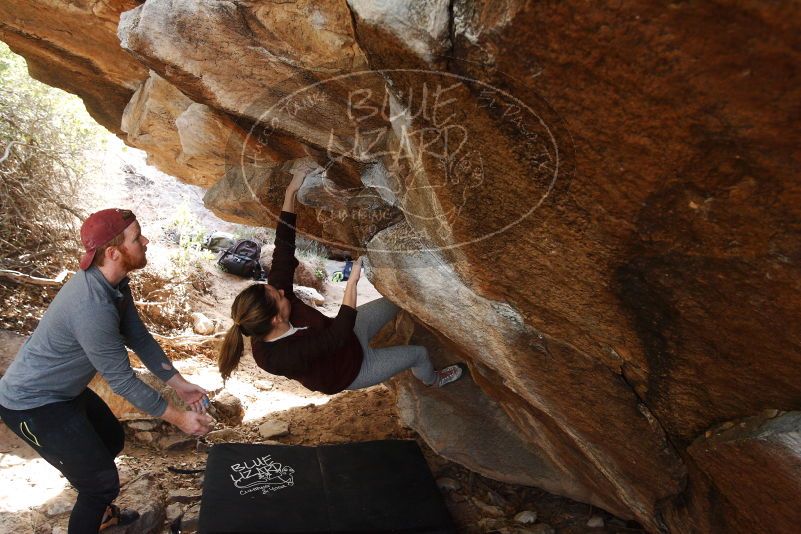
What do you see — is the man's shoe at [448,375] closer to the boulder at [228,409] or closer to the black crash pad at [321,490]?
the black crash pad at [321,490]

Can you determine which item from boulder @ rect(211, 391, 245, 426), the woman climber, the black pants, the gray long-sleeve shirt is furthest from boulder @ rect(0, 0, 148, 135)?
boulder @ rect(211, 391, 245, 426)

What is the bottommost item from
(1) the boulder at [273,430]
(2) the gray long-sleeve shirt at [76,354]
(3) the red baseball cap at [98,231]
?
(1) the boulder at [273,430]

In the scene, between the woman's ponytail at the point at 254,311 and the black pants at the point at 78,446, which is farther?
the woman's ponytail at the point at 254,311

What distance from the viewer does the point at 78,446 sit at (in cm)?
260

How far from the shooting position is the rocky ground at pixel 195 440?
11.7 ft

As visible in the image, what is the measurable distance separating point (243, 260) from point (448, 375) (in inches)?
242

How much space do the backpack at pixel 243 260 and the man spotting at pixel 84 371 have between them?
660 cm

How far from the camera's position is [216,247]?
33.7ft

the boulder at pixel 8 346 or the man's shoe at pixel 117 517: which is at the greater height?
the man's shoe at pixel 117 517

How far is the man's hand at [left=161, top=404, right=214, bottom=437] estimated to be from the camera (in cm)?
255

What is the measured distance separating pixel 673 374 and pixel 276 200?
9.27ft

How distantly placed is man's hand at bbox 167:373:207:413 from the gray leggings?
0.88 m

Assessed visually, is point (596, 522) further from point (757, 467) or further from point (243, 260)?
point (243, 260)

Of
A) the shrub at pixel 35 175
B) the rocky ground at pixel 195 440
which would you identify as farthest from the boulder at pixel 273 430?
the shrub at pixel 35 175
